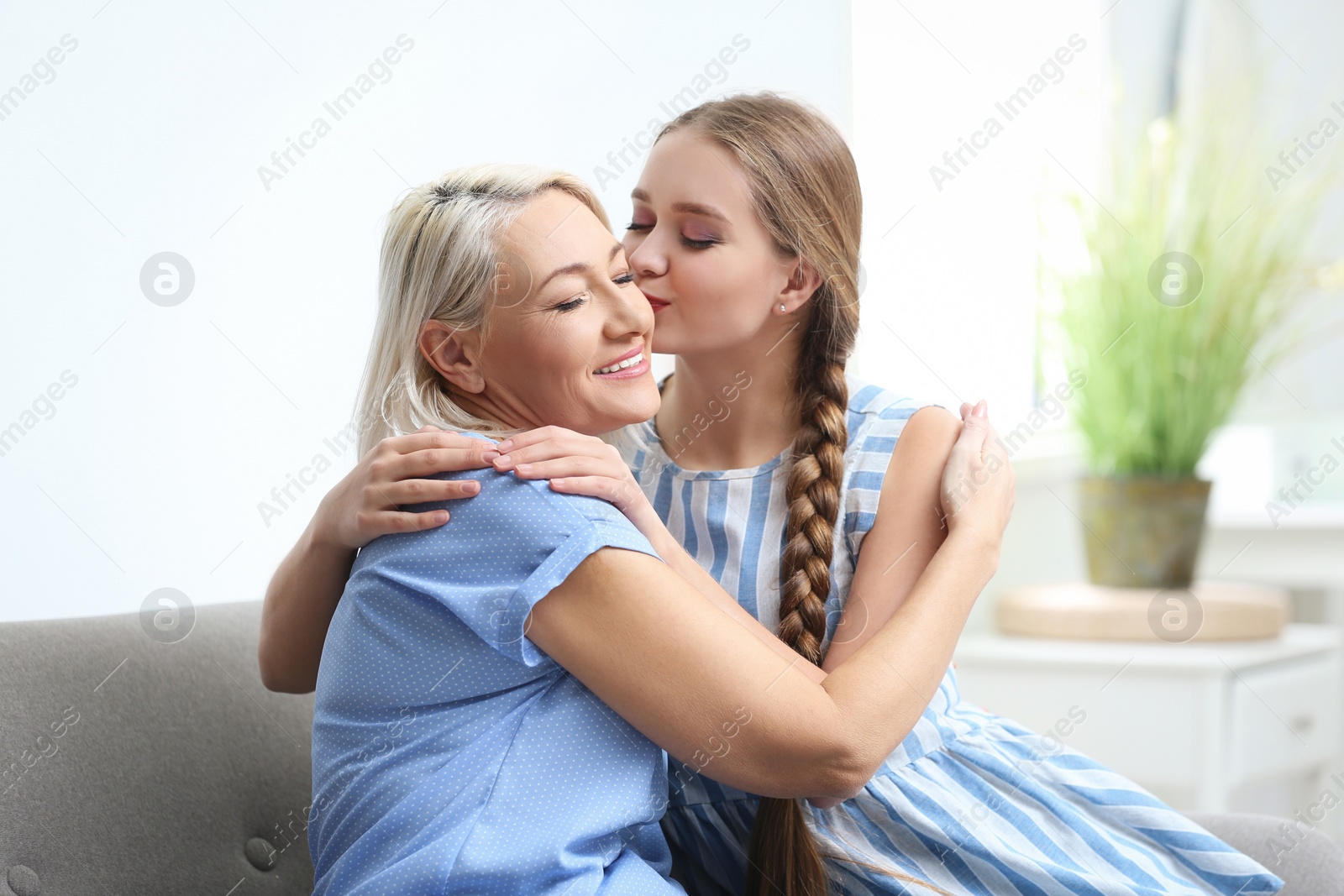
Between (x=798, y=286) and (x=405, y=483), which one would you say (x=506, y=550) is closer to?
(x=405, y=483)

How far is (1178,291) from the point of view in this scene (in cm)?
251

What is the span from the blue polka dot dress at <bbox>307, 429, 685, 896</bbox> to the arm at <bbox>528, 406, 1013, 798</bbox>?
0.10ft

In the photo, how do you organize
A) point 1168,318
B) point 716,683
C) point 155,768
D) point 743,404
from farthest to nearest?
1. point 1168,318
2. point 743,404
3. point 155,768
4. point 716,683

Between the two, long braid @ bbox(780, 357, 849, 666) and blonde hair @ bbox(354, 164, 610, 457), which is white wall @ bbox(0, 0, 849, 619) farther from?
long braid @ bbox(780, 357, 849, 666)

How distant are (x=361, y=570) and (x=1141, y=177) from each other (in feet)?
7.33

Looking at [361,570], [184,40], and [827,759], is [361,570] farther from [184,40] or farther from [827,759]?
[184,40]

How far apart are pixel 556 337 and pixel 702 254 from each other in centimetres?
26

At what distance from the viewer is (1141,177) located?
2.62 meters

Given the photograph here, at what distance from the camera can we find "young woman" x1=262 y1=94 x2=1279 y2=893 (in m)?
1.17

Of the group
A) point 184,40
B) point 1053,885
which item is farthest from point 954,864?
point 184,40

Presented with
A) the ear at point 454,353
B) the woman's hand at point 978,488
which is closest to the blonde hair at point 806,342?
the woman's hand at point 978,488

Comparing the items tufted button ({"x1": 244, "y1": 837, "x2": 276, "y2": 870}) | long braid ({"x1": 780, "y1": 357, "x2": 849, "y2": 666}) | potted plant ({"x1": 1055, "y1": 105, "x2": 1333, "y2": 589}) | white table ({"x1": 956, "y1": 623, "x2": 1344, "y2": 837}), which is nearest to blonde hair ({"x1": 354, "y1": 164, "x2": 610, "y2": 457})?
long braid ({"x1": 780, "y1": 357, "x2": 849, "y2": 666})

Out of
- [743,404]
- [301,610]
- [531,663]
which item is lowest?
[301,610]

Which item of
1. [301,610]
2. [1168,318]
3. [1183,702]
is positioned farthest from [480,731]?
[1168,318]
